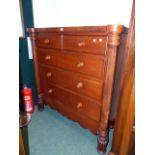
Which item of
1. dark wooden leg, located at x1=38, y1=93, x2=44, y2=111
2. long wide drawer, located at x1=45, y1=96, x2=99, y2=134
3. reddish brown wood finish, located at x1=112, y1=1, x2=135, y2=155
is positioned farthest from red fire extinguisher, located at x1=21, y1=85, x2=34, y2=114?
reddish brown wood finish, located at x1=112, y1=1, x2=135, y2=155

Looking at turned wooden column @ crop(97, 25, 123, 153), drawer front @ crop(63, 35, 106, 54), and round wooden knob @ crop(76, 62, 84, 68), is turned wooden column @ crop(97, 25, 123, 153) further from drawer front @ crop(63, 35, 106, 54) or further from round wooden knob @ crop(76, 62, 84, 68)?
round wooden knob @ crop(76, 62, 84, 68)

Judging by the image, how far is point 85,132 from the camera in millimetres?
1502

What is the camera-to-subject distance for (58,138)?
4.59ft

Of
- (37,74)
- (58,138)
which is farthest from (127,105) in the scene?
(37,74)

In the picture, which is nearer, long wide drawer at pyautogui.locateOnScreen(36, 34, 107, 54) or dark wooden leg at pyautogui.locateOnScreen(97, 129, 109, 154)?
long wide drawer at pyautogui.locateOnScreen(36, 34, 107, 54)

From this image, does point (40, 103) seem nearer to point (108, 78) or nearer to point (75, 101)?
point (75, 101)

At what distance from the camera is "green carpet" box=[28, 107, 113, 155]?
1250 millimetres

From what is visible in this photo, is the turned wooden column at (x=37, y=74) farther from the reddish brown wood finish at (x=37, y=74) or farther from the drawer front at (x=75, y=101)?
the drawer front at (x=75, y=101)

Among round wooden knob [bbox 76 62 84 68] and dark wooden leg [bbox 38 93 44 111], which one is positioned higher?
round wooden knob [bbox 76 62 84 68]

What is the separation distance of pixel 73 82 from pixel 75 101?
0.20m

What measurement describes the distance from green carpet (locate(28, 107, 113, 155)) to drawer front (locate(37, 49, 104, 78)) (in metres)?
0.74
